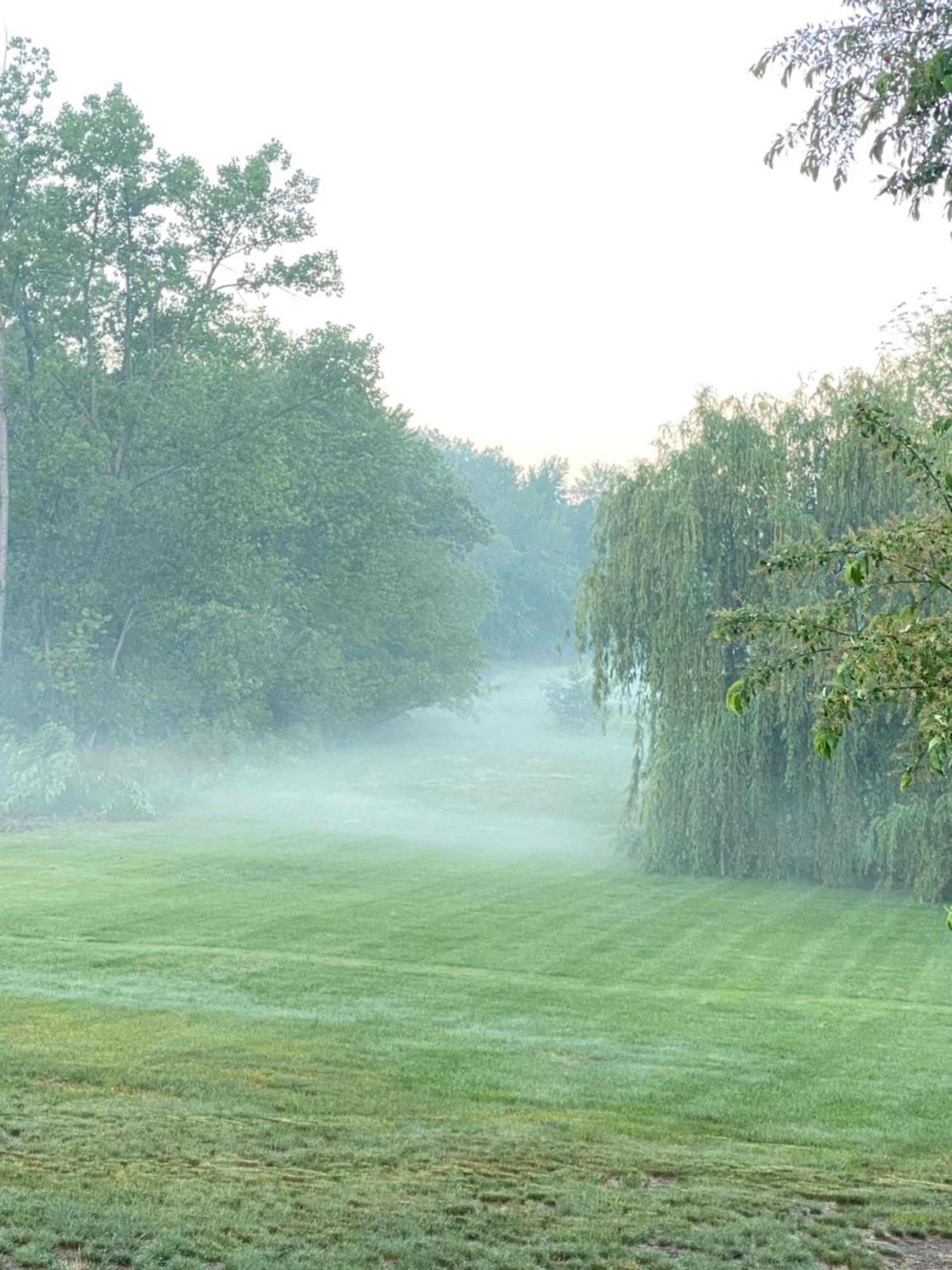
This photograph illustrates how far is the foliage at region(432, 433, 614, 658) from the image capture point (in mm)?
89062

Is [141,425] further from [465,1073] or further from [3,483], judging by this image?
[465,1073]

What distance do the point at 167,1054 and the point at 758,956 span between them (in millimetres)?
9212

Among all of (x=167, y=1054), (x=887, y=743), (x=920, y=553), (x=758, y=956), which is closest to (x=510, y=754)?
(x=887, y=743)

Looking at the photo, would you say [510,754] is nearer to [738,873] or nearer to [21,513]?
[21,513]

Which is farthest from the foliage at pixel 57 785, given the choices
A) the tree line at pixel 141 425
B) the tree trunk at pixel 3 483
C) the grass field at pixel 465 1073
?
the grass field at pixel 465 1073

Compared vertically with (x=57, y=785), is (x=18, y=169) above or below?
above

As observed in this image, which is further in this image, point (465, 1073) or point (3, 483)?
point (3, 483)

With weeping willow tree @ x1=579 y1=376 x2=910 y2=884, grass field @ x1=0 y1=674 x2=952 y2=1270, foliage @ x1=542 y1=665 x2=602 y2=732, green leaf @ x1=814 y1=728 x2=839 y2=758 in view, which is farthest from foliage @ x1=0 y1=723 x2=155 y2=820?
green leaf @ x1=814 y1=728 x2=839 y2=758

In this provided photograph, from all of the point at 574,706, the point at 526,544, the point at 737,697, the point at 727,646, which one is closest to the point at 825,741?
the point at 737,697

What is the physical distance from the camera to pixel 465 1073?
34.7ft

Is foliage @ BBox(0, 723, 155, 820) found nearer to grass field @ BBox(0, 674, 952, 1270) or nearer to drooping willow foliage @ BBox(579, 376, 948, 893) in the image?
grass field @ BBox(0, 674, 952, 1270)

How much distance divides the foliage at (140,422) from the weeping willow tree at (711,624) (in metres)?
15.2

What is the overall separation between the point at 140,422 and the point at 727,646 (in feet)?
62.0

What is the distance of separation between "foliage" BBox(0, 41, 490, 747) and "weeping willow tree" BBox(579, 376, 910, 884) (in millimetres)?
15192
